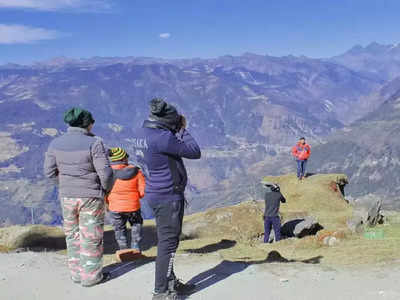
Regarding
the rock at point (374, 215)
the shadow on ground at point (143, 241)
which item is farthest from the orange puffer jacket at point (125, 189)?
the rock at point (374, 215)

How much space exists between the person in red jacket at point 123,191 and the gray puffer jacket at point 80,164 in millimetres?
3234

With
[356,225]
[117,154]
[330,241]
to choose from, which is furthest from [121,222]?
[356,225]

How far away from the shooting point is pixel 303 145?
30.7 m

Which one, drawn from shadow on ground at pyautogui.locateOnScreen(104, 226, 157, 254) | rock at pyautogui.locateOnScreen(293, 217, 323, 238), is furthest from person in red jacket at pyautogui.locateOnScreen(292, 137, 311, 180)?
shadow on ground at pyautogui.locateOnScreen(104, 226, 157, 254)

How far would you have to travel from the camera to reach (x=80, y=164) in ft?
28.7

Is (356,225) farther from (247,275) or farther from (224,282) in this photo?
(224,282)

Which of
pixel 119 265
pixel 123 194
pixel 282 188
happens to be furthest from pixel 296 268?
pixel 282 188

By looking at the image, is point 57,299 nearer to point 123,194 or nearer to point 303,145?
point 123,194

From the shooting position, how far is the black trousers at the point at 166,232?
793cm

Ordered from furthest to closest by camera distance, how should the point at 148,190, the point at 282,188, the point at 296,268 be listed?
the point at 282,188 < the point at 296,268 < the point at 148,190

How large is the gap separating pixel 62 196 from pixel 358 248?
9.75 m

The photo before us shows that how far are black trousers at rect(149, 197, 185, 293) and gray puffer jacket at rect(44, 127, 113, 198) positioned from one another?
4.38 feet

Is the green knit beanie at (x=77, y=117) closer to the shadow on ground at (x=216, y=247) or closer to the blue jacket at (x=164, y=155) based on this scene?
the blue jacket at (x=164, y=155)

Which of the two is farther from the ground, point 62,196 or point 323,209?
point 62,196
